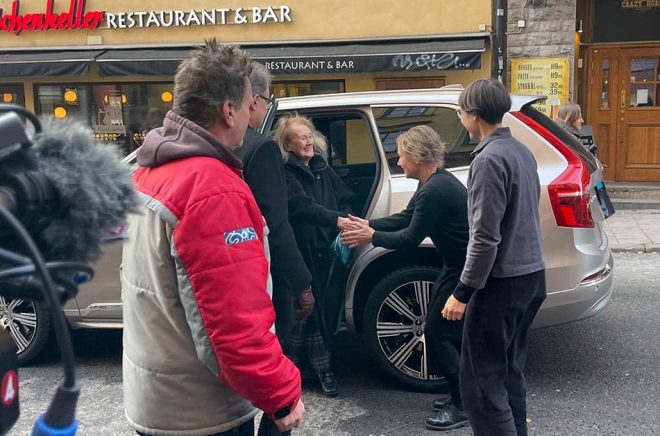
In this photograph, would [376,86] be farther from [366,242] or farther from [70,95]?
[366,242]

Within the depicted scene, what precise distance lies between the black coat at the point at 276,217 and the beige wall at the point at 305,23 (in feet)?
30.5

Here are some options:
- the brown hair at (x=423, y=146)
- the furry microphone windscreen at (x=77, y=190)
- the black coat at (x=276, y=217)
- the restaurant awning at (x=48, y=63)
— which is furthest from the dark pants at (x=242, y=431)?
the restaurant awning at (x=48, y=63)

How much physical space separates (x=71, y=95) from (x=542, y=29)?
305 inches

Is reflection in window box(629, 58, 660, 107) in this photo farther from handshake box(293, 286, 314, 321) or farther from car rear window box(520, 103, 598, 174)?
handshake box(293, 286, 314, 321)

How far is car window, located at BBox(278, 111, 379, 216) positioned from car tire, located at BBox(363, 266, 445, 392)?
0.53 metres

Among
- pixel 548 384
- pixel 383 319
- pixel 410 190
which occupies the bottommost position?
pixel 548 384

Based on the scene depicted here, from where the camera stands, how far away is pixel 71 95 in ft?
43.6

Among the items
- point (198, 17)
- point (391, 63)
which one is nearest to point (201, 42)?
point (198, 17)

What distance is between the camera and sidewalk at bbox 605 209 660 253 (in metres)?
9.13

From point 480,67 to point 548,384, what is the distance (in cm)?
736

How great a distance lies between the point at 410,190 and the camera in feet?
15.5

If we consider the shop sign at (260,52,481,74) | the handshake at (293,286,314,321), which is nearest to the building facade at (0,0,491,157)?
the shop sign at (260,52,481,74)

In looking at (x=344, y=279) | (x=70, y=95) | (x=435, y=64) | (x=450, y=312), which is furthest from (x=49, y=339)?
(x=70, y=95)

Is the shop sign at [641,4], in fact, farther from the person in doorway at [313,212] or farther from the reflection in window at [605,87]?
the person in doorway at [313,212]
